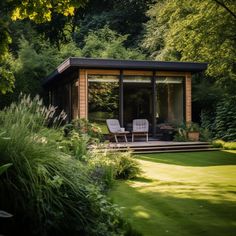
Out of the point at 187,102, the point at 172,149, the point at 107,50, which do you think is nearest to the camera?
the point at 172,149

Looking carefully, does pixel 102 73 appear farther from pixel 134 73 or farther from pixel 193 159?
pixel 193 159

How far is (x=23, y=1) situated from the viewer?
167 inches

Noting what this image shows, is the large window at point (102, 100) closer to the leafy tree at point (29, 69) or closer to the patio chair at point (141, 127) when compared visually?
the patio chair at point (141, 127)

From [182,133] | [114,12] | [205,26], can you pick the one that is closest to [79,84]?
[182,133]

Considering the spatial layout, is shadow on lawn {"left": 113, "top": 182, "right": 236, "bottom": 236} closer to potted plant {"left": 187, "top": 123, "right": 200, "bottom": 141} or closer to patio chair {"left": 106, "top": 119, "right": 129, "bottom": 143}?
patio chair {"left": 106, "top": 119, "right": 129, "bottom": 143}

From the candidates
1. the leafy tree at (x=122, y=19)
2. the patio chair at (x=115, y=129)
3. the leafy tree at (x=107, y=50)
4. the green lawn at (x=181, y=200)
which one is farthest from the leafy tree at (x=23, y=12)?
the leafy tree at (x=122, y=19)

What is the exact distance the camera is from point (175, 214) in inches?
189

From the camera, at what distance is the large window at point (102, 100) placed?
51.2 ft

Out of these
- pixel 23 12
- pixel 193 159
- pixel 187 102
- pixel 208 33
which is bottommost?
pixel 193 159

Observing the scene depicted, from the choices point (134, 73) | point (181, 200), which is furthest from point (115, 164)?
point (134, 73)

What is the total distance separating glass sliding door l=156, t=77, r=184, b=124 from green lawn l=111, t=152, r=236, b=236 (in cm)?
671

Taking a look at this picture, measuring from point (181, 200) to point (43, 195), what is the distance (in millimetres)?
2624

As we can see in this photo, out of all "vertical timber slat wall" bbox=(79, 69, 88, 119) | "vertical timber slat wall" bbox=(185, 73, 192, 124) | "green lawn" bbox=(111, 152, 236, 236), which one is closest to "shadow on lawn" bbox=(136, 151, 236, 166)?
"green lawn" bbox=(111, 152, 236, 236)

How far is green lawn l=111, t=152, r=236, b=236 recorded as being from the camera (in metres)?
4.31
